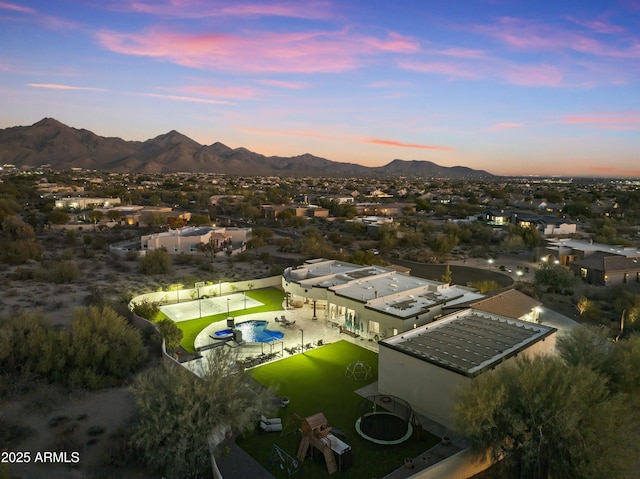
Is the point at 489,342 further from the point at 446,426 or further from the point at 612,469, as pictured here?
the point at 612,469

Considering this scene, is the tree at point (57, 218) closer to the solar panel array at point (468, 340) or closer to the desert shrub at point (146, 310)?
the desert shrub at point (146, 310)

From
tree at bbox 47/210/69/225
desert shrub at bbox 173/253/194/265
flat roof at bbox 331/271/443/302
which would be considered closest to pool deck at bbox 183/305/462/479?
flat roof at bbox 331/271/443/302

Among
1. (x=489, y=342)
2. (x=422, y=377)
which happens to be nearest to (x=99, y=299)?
(x=422, y=377)

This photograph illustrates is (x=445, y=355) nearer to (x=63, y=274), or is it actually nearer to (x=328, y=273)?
(x=328, y=273)

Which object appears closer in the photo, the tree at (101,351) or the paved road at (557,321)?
the tree at (101,351)

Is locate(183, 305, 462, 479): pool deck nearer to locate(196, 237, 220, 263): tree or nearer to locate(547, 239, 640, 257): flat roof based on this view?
locate(196, 237, 220, 263): tree

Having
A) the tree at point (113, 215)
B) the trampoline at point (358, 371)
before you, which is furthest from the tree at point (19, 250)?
the trampoline at point (358, 371)

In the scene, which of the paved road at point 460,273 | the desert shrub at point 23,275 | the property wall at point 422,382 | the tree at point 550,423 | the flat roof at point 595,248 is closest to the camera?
the tree at point 550,423
